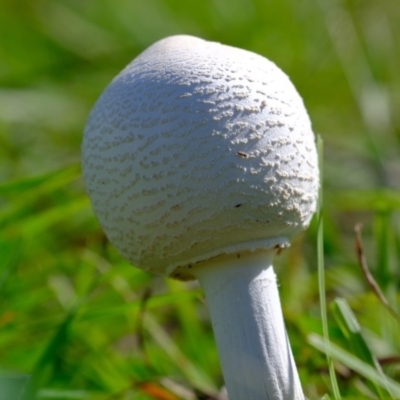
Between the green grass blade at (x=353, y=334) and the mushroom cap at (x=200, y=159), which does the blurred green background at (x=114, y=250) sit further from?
the mushroom cap at (x=200, y=159)

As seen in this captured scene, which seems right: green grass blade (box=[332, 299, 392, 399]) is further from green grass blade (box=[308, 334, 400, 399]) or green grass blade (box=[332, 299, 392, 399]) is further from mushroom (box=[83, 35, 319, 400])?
mushroom (box=[83, 35, 319, 400])

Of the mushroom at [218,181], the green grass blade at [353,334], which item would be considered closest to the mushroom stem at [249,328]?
the mushroom at [218,181]

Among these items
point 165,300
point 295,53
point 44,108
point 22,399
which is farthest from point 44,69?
point 22,399

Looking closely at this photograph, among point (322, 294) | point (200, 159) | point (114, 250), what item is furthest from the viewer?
point (114, 250)

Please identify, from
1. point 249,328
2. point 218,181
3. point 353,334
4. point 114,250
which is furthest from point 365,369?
point 114,250

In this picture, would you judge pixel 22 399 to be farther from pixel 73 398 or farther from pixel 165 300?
pixel 165 300

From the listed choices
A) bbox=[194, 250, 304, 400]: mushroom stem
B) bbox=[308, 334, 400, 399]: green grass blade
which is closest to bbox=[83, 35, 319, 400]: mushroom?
bbox=[194, 250, 304, 400]: mushroom stem

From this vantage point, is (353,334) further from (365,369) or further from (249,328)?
(249,328)
